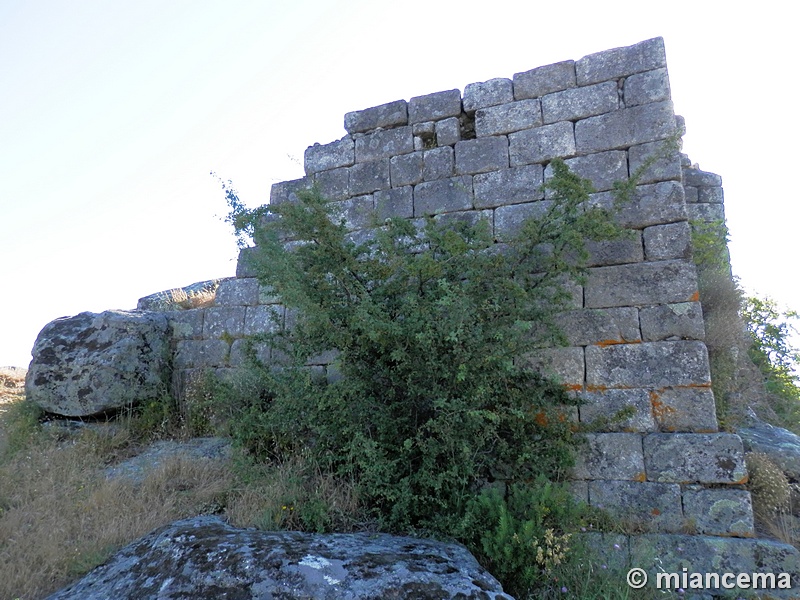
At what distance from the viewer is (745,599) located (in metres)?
3.71

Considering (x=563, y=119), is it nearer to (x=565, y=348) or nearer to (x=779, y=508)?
(x=565, y=348)

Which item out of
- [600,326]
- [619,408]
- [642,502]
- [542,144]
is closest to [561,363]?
[600,326]

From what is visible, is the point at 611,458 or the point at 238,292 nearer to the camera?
the point at 611,458

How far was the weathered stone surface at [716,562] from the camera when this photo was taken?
3.74 metres

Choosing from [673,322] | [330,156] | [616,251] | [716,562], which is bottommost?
[716,562]

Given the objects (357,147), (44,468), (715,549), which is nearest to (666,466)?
(715,549)

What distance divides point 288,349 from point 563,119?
302cm

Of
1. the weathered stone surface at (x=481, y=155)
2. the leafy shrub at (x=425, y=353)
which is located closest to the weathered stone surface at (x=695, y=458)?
the leafy shrub at (x=425, y=353)

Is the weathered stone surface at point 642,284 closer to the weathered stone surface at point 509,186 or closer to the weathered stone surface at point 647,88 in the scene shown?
the weathered stone surface at point 509,186

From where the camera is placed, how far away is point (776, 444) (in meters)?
5.07

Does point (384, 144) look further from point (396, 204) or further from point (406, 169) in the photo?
point (396, 204)

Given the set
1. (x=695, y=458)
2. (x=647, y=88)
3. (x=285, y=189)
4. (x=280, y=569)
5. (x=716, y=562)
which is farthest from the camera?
(x=285, y=189)

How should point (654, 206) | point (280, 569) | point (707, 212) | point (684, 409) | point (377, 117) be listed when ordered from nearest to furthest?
point (280, 569) < point (684, 409) < point (654, 206) < point (377, 117) < point (707, 212)

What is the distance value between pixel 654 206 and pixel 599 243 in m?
0.50
